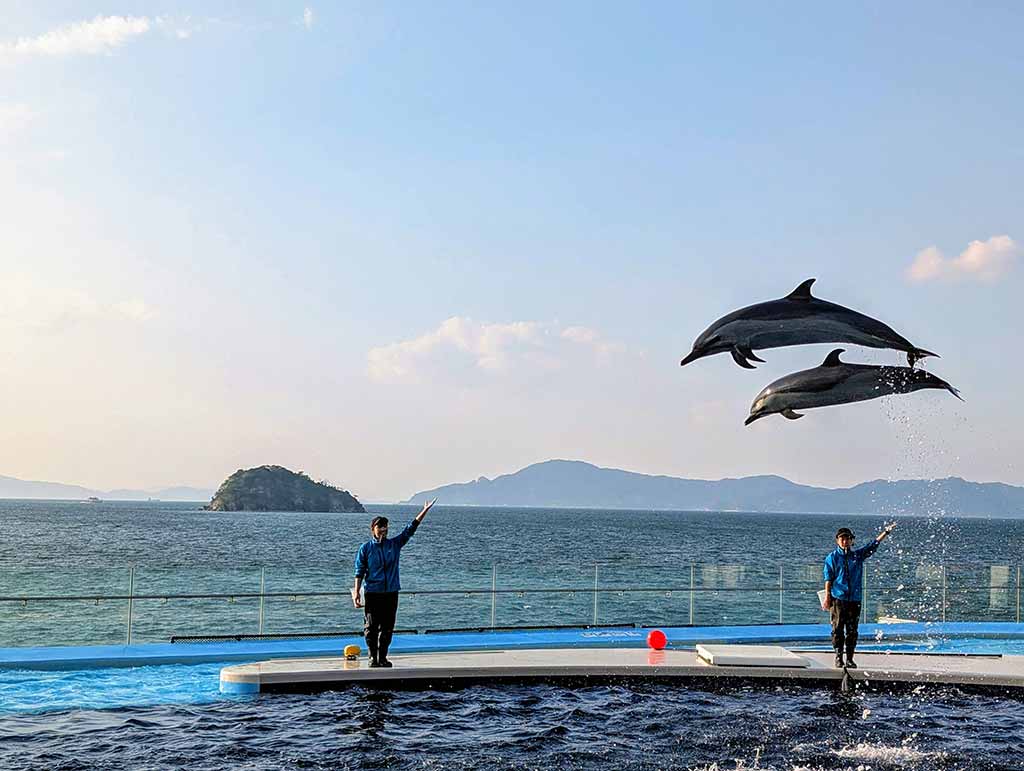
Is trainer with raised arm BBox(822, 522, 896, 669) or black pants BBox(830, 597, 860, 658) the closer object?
trainer with raised arm BBox(822, 522, 896, 669)

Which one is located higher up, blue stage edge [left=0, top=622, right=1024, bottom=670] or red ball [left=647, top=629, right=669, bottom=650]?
red ball [left=647, top=629, right=669, bottom=650]

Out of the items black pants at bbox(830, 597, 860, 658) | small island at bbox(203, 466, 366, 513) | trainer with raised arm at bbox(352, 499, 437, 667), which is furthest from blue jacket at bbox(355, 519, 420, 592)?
small island at bbox(203, 466, 366, 513)

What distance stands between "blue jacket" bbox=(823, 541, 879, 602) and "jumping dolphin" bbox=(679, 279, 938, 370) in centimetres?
639

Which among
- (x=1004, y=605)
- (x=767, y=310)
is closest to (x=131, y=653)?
(x=767, y=310)

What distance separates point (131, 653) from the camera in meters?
14.7

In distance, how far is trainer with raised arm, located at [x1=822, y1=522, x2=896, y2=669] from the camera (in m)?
13.5

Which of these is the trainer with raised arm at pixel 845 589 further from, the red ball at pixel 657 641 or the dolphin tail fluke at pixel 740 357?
the dolphin tail fluke at pixel 740 357

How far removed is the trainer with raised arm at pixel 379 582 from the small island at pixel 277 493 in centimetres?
18138

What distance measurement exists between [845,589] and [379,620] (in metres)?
5.83

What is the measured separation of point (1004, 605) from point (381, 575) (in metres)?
13.8

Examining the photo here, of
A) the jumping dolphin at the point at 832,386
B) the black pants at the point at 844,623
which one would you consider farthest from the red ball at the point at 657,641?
the jumping dolphin at the point at 832,386

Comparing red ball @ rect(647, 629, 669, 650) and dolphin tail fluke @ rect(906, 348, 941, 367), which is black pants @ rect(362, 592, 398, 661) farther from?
dolphin tail fluke @ rect(906, 348, 941, 367)

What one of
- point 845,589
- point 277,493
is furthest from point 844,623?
point 277,493

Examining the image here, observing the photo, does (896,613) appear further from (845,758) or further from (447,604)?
(447,604)
